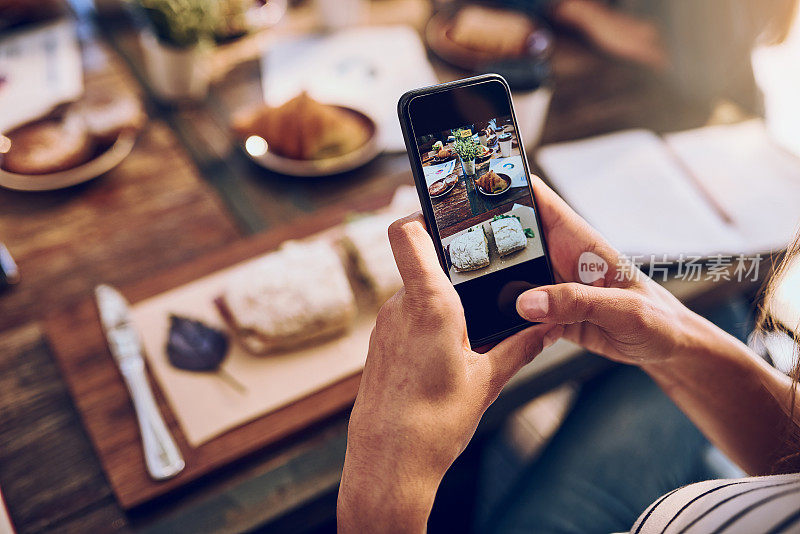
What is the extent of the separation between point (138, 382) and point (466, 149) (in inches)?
18.8

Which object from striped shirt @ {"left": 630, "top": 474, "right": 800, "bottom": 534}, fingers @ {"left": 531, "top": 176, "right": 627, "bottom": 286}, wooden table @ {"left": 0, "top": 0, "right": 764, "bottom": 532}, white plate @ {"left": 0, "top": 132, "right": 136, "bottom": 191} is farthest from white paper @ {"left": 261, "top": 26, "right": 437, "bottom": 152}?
striped shirt @ {"left": 630, "top": 474, "right": 800, "bottom": 534}

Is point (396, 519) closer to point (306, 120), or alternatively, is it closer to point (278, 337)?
point (278, 337)

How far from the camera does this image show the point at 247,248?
82 centimetres

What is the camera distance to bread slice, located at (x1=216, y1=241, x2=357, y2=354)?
688 mm

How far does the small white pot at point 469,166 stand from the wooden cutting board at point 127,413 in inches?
12.2

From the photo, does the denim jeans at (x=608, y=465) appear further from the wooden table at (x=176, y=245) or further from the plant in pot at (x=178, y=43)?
the plant in pot at (x=178, y=43)

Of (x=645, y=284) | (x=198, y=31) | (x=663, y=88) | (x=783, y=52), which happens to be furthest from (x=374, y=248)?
(x=783, y=52)

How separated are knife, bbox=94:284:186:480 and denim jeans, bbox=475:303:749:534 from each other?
48 cm

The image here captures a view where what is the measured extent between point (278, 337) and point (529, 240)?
335 mm

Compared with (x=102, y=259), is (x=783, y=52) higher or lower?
lower

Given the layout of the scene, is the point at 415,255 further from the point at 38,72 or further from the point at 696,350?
the point at 38,72

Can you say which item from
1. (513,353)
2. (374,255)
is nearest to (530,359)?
(513,353)

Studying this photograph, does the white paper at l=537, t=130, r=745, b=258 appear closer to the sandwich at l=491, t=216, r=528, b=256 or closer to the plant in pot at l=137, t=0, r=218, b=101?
the sandwich at l=491, t=216, r=528, b=256

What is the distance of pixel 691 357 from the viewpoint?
609 millimetres
